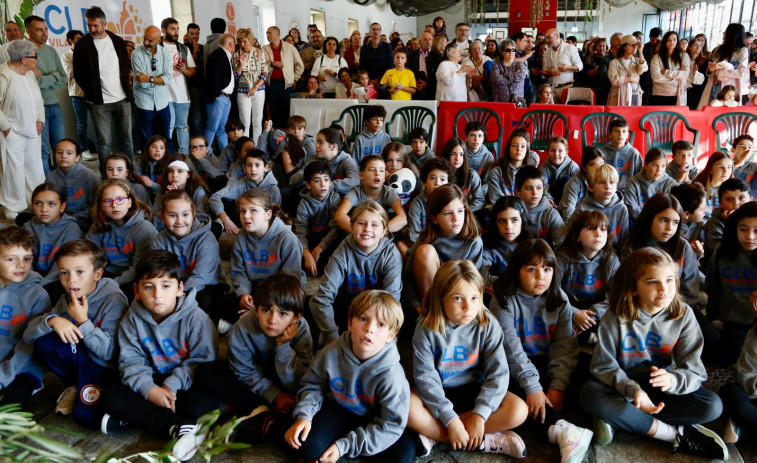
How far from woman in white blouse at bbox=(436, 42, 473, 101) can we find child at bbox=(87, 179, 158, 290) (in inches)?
172

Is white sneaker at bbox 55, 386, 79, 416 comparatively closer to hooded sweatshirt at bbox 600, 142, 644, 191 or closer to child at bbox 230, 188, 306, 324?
child at bbox 230, 188, 306, 324

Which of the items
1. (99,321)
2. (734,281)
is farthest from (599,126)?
(99,321)

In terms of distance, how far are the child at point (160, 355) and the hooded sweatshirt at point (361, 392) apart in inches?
18.8

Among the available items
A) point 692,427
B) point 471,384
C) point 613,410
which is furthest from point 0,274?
point 692,427

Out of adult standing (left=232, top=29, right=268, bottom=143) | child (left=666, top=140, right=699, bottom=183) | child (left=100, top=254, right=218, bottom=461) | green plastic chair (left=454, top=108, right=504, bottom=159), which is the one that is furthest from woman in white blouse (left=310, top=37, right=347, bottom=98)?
child (left=100, top=254, right=218, bottom=461)

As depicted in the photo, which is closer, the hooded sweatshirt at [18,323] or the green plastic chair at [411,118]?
the hooded sweatshirt at [18,323]

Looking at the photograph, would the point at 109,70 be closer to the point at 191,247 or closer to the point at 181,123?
the point at 181,123

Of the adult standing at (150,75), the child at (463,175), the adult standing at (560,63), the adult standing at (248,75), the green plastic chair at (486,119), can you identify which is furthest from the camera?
the adult standing at (560,63)

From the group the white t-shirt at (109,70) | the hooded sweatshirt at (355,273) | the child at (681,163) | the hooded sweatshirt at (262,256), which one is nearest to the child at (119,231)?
the hooded sweatshirt at (262,256)

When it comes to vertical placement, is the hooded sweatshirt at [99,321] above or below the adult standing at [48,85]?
below

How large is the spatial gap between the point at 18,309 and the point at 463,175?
9.61 feet

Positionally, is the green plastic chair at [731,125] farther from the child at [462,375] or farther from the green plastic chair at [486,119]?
the child at [462,375]

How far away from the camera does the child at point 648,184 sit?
12.7 ft

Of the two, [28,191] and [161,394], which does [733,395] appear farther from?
[28,191]
